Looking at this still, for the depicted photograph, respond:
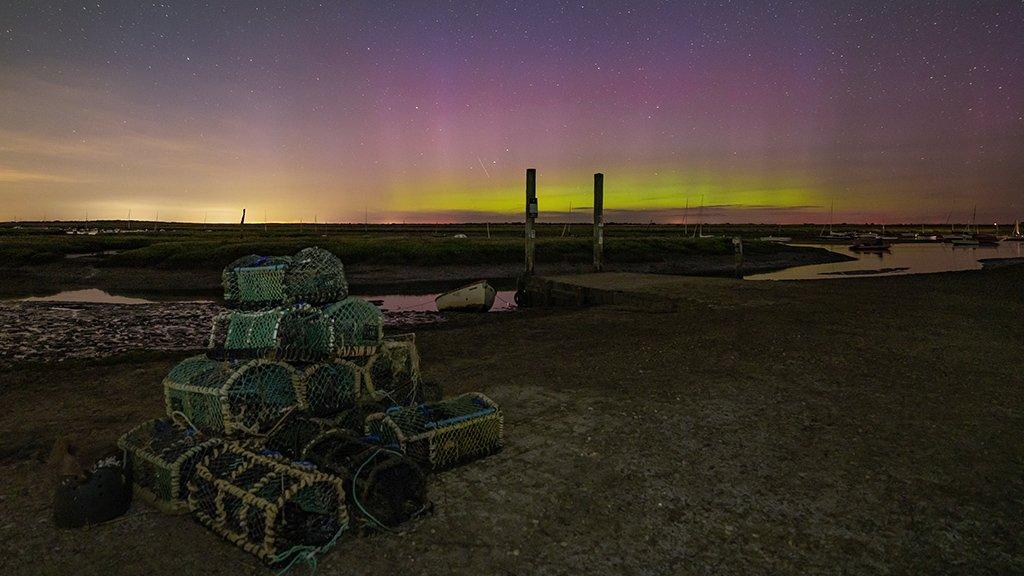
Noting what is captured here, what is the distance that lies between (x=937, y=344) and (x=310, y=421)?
1186cm

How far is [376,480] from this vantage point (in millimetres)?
4645

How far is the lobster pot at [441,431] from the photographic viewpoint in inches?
209

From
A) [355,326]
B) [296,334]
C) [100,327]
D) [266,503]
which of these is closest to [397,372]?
[355,326]

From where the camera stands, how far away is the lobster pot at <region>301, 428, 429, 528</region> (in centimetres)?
450

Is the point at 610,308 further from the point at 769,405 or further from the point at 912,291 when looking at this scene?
the point at 912,291

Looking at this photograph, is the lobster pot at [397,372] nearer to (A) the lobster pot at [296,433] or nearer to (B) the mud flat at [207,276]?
(A) the lobster pot at [296,433]

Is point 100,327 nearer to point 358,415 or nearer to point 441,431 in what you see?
point 358,415

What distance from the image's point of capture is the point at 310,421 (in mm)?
5449

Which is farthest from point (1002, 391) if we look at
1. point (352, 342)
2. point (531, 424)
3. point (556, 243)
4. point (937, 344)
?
point (556, 243)

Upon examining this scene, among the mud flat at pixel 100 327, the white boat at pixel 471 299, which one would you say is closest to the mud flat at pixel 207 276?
the mud flat at pixel 100 327

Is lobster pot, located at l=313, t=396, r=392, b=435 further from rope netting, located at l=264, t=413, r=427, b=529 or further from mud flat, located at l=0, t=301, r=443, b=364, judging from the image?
mud flat, located at l=0, t=301, r=443, b=364

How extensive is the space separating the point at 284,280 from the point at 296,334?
639mm

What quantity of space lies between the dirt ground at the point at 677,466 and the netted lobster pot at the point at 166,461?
0.68ft

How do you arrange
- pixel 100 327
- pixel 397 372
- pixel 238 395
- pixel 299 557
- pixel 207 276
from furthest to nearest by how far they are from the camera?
pixel 207 276, pixel 100 327, pixel 397 372, pixel 238 395, pixel 299 557
